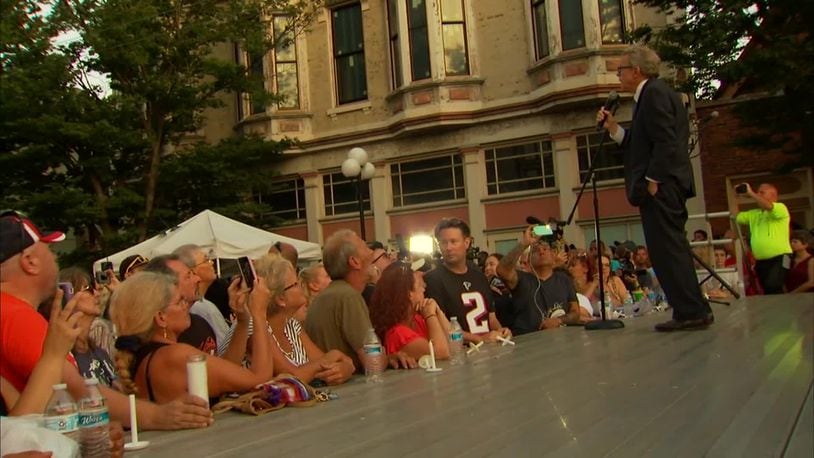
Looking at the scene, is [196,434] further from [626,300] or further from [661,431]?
[626,300]

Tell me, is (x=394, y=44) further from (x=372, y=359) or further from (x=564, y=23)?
(x=372, y=359)

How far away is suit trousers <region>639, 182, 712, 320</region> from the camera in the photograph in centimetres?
Result: 516

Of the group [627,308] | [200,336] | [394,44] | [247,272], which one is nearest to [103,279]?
[200,336]

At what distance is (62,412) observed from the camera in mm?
2385

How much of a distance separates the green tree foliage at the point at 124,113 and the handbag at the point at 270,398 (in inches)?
628

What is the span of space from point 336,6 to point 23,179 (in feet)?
31.8

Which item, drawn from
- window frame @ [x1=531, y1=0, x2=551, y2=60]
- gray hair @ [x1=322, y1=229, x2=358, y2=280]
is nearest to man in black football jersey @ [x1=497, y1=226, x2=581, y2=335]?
gray hair @ [x1=322, y1=229, x2=358, y2=280]

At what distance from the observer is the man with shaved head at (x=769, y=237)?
907cm

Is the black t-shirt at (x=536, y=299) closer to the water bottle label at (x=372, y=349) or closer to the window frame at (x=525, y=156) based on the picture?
the water bottle label at (x=372, y=349)

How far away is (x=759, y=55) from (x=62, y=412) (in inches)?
521

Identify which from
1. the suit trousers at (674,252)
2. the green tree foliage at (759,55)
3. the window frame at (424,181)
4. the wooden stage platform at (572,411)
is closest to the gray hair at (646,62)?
the suit trousers at (674,252)

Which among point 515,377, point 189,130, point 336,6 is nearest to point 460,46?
point 336,6

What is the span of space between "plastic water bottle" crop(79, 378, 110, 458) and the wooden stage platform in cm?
28

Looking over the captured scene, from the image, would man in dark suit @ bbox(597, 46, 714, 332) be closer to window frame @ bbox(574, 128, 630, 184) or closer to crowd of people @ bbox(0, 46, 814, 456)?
crowd of people @ bbox(0, 46, 814, 456)
